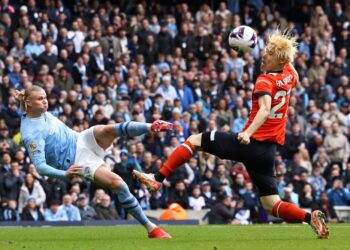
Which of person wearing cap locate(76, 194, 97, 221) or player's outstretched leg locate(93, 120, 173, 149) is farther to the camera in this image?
person wearing cap locate(76, 194, 97, 221)

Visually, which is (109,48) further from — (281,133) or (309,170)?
(281,133)

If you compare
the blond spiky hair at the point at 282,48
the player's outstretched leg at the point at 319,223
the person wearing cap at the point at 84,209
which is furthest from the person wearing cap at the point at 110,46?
the player's outstretched leg at the point at 319,223

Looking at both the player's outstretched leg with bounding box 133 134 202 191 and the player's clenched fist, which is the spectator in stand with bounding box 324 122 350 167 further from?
the player's clenched fist

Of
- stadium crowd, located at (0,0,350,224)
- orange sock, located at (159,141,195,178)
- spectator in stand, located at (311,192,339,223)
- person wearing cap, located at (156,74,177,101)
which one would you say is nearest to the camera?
orange sock, located at (159,141,195,178)

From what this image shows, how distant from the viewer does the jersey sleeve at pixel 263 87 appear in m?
13.9

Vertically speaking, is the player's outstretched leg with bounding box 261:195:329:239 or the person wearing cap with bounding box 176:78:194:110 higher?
the person wearing cap with bounding box 176:78:194:110

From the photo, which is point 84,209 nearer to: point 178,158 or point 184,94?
point 184,94

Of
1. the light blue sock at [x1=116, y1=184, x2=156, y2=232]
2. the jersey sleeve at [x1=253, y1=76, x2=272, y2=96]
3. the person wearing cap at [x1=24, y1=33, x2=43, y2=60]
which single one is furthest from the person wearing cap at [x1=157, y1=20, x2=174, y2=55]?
the jersey sleeve at [x1=253, y1=76, x2=272, y2=96]

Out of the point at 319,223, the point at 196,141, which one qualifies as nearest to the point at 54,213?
the point at 196,141

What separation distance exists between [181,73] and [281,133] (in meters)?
15.1

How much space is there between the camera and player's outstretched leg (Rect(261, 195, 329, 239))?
546 inches

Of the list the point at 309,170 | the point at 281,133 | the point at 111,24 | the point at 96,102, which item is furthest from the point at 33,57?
the point at 281,133

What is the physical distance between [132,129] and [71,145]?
114 centimetres

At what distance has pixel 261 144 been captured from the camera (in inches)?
560
